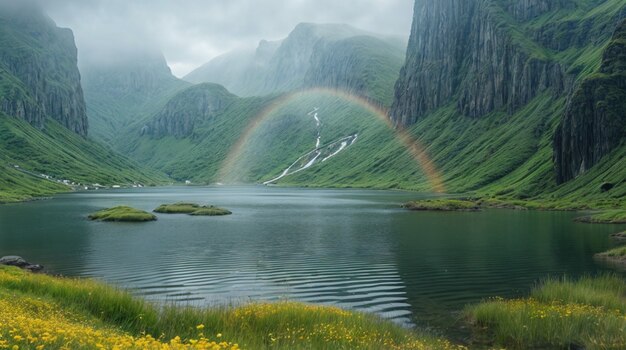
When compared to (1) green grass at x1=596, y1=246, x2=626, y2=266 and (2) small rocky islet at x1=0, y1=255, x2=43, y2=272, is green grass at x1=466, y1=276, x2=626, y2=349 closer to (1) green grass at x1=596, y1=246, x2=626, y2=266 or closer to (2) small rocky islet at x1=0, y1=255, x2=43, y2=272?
(1) green grass at x1=596, y1=246, x2=626, y2=266

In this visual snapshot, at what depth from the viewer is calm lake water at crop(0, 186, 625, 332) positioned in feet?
150

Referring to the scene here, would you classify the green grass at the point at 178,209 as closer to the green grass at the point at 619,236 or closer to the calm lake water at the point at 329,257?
the calm lake water at the point at 329,257

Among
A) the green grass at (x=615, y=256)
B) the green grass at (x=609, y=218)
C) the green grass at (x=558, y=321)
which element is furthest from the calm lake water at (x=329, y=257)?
the green grass at (x=558, y=321)

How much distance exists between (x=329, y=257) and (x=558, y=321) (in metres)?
40.7

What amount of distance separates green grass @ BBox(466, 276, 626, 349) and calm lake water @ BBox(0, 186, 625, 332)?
4.64 m

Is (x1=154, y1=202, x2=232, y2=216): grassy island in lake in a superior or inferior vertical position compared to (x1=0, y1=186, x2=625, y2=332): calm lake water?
superior

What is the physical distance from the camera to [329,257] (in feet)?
224

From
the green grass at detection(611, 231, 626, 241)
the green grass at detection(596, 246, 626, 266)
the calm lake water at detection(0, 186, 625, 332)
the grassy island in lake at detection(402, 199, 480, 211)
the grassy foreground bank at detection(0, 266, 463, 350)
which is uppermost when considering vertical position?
the grassy island in lake at detection(402, 199, 480, 211)

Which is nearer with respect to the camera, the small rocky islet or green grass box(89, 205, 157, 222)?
the small rocky islet

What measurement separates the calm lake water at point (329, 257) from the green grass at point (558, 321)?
4.64m

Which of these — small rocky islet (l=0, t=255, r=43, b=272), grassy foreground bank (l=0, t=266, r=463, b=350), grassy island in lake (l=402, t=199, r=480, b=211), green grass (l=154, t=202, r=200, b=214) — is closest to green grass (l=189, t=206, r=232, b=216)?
green grass (l=154, t=202, r=200, b=214)

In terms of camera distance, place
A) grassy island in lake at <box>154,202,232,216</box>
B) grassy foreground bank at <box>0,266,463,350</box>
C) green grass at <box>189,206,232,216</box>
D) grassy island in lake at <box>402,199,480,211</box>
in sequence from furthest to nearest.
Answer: grassy island in lake at <box>402,199,480,211</box> → grassy island in lake at <box>154,202,232,216</box> → green grass at <box>189,206,232,216</box> → grassy foreground bank at <box>0,266,463,350</box>

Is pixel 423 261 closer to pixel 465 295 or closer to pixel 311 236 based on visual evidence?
pixel 465 295

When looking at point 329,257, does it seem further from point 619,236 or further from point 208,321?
point 619,236
